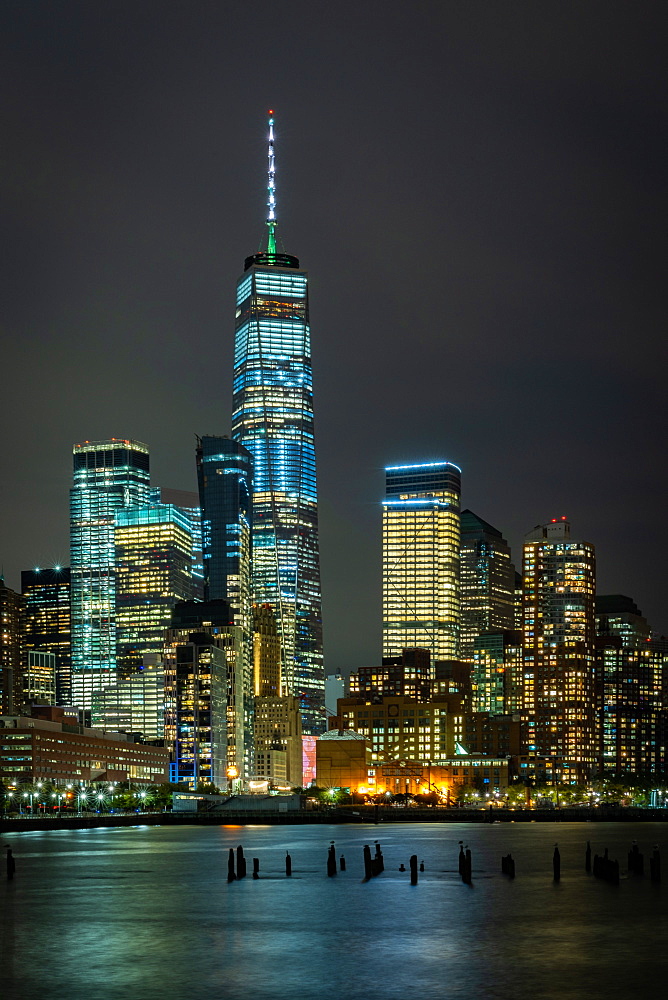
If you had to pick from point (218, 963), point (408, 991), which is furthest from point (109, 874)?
point (408, 991)

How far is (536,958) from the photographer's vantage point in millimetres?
85625

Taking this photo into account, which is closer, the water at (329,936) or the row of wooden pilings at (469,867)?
the water at (329,936)

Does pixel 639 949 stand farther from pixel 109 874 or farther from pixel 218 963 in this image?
pixel 109 874

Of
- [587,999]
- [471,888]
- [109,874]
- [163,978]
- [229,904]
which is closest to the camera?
[587,999]

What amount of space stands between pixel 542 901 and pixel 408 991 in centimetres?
4074

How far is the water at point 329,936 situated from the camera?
253 feet

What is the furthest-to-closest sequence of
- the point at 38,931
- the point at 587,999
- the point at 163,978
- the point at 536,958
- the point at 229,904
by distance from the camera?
the point at 229,904 < the point at 38,931 < the point at 536,958 < the point at 163,978 < the point at 587,999

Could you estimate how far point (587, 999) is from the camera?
73.1 meters

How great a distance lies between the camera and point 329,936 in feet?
309

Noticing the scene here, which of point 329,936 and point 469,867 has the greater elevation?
point 329,936

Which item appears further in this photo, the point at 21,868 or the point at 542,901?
the point at 21,868

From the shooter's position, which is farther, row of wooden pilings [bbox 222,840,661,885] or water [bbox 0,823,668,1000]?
row of wooden pilings [bbox 222,840,661,885]

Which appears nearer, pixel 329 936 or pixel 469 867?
pixel 329 936

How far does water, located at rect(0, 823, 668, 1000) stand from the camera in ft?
253
